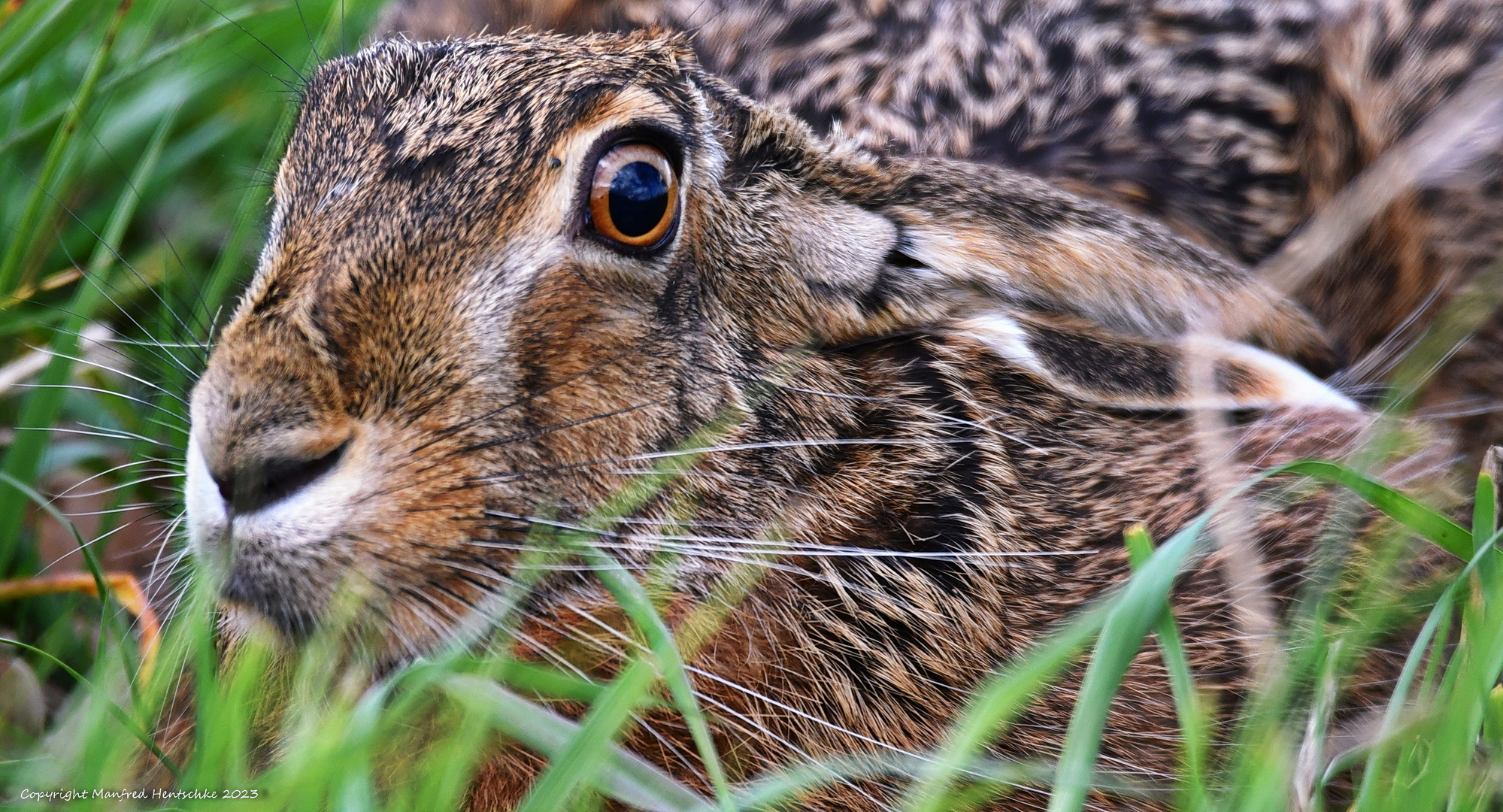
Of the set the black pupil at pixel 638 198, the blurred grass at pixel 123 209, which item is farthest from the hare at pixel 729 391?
the blurred grass at pixel 123 209

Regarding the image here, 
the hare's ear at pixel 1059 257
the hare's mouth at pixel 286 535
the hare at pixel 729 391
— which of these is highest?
the hare's ear at pixel 1059 257

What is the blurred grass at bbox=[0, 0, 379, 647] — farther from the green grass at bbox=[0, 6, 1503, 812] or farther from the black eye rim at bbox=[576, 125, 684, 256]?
the black eye rim at bbox=[576, 125, 684, 256]

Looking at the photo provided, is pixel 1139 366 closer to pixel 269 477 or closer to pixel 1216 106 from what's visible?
pixel 1216 106

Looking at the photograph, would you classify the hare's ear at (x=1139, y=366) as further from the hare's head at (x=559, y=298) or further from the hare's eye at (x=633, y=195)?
the hare's eye at (x=633, y=195)

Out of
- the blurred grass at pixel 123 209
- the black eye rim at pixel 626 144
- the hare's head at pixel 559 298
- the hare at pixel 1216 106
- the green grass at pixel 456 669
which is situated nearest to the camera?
the green grass at pixel 456 669

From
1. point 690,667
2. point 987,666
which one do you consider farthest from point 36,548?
point 987,666

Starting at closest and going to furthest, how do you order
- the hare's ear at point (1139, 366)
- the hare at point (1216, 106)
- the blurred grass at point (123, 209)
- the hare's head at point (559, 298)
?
1. the hare's head at point (559, 298)
2. the hare's ear at point (1139, 366)
3. the blurred grass at point (123, 209)
4. the hare at point (1216, 106)

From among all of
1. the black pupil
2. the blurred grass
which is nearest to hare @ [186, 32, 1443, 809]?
the black pupil

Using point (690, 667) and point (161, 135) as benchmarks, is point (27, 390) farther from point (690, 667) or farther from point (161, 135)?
point (690, 667)
